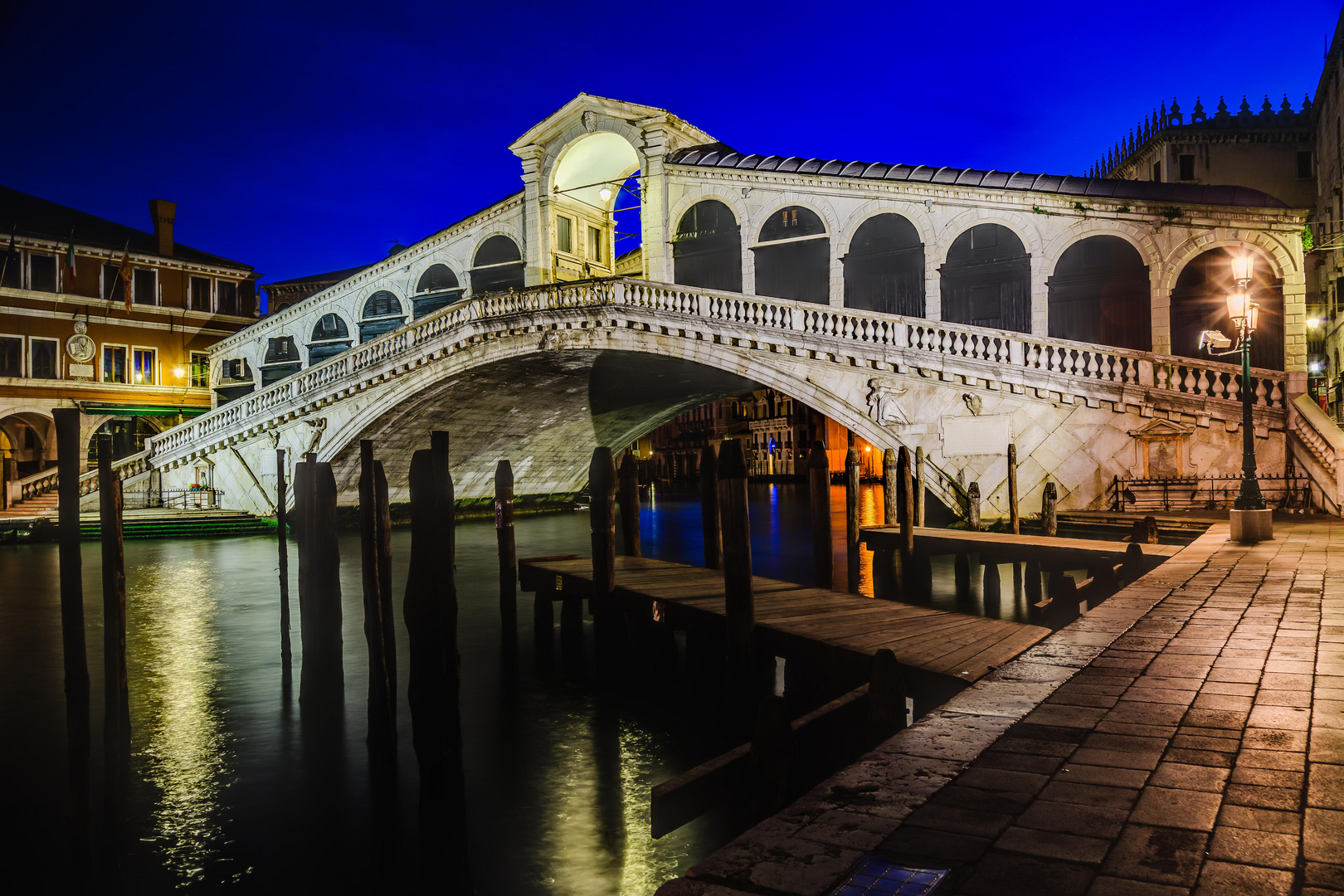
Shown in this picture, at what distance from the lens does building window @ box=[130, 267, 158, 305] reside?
85.3 ft

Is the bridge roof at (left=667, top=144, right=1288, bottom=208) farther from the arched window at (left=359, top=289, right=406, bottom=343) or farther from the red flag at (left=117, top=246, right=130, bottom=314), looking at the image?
the red flag at (left=117, top=246, right=130, bottom=314)

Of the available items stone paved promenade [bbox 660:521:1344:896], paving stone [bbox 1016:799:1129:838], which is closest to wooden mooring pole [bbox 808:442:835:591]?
stone paved promenade [bbox 660:521:1344:896]

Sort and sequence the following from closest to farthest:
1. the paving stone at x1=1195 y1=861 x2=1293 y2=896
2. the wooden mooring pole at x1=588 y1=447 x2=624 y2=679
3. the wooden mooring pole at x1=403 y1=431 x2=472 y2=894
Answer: the paving stone at x1=1195 y1=861 x2=1293 y2=896
the wooden mooring pole at x1=403 y1=431 x2=472 y2=894
the wooden mooring pole at x1=588 y1=447 x2=624 y2=679

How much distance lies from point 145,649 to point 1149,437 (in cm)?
1260

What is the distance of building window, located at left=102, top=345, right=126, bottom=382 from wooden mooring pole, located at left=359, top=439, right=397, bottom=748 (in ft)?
78.6

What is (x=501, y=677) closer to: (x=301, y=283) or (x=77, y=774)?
(x=77, y=774)

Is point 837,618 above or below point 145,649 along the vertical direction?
above

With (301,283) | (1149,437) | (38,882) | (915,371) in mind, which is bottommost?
(38,882)

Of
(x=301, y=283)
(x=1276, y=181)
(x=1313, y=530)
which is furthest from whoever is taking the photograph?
(x=301, y=283)

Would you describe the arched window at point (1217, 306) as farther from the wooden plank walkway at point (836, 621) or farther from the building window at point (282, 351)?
the building window at point (282, 351)

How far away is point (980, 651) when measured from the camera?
4.63 meters

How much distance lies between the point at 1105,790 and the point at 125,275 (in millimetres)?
28689

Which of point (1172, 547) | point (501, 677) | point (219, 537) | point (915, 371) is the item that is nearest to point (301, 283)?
point (219, 537)

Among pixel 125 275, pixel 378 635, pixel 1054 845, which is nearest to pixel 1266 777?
pixel 1054 845
